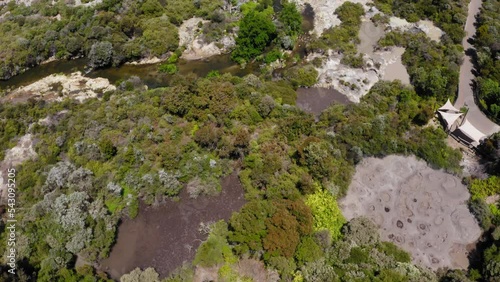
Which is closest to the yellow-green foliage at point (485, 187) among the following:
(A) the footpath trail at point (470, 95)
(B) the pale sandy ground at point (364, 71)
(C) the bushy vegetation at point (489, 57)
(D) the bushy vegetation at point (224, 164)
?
(D) the bushy vegetation at point (224, 164)

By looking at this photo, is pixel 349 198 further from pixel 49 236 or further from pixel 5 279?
pixel 5 279

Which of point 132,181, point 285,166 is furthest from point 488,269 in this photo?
point 132,181

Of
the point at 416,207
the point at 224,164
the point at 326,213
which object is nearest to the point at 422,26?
the point at 416,207

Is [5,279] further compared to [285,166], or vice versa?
[285,166]

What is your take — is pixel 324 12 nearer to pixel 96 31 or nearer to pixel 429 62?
pixel 429 62

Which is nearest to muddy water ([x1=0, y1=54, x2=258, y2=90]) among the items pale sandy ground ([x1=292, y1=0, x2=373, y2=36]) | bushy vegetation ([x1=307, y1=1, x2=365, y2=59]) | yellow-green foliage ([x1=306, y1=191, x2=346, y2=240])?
bushy vegetation ([x1=307, y1=1, x2=365, y2=59])
